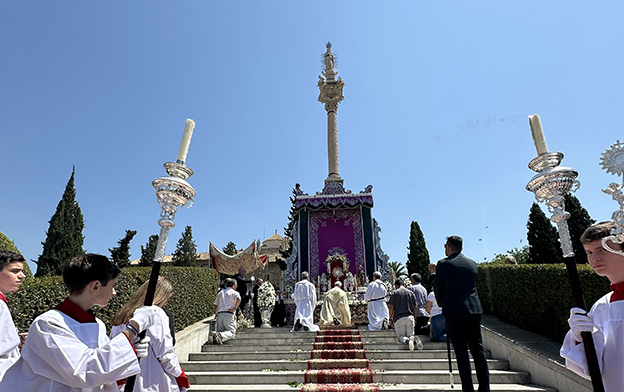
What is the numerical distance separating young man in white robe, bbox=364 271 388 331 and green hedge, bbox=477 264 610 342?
313cm

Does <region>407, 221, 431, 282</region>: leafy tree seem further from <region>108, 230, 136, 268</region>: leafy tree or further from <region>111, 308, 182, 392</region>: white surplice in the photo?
<region>111, 308, 182, 392</region>: white surplice

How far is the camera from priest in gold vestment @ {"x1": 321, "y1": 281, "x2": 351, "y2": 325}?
11367 mm

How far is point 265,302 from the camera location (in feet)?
37.7

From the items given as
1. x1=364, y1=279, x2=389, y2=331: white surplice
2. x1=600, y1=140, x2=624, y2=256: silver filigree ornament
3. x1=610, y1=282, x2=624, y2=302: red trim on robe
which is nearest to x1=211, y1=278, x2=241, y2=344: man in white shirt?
x1=364, y1=279, x2=389, y2=331: white surplice

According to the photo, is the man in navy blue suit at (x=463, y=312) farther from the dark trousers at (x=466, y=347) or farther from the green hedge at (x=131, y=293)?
the green hedge at (x=131, y=293)

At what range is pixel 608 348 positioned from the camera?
202cm

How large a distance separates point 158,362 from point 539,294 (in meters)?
7.24

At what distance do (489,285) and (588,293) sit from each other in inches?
204

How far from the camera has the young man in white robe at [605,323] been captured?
6.49 ft

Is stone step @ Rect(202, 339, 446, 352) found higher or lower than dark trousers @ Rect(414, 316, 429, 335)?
lower

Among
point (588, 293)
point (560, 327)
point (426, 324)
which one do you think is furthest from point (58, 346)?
point (426, 324)

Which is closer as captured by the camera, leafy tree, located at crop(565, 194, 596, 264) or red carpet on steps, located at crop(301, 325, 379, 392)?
red carpet on steps, located at crop(301, 325, 379, 392)

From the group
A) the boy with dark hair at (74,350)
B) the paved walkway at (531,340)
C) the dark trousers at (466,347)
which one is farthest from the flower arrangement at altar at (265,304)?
the boy with dark hair at (74,350)

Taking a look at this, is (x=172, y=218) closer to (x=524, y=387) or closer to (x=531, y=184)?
(x=531, y=184)
